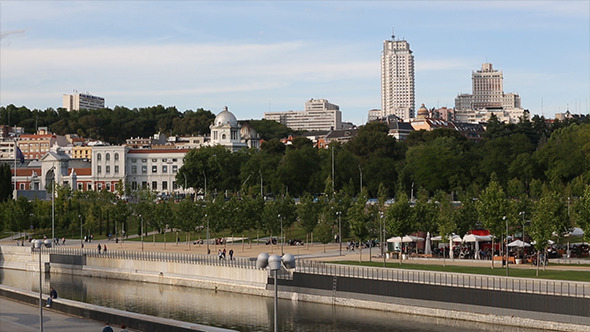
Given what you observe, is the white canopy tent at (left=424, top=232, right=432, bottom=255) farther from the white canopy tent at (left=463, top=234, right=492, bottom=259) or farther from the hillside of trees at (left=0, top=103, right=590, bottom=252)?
the white canopy tent at (left=463, top=234, right=492, bottom=259)

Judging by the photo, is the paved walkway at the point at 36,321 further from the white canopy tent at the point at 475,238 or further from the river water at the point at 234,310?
the white canopy tent at the point at 475,238

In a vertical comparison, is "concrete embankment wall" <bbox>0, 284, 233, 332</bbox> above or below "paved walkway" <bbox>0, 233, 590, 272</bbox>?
below

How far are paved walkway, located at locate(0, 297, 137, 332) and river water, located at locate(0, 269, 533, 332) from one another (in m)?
7.24

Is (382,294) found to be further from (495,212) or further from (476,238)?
(476,238)

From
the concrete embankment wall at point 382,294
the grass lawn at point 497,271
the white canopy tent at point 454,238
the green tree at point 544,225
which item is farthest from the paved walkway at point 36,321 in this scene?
the white canopy tent at point 454,238

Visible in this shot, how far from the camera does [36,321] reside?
52562 millimetres

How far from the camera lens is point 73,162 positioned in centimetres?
19775

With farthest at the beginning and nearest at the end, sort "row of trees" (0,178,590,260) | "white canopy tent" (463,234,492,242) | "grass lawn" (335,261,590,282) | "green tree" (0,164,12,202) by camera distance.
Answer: "green tree" (0,164,12,202) < "white canopy tent" (463,234,492,242) < "row of trees" (0,178,590,260) < "grass lawn" (335,261,590,282)

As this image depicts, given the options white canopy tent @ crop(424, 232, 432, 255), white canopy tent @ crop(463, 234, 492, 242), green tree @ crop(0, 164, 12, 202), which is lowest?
white canopy tent @ crop(424, 232, 432, 255)

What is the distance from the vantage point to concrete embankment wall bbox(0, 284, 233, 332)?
45.5 metres

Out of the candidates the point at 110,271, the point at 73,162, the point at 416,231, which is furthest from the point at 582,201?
the point at 73,162

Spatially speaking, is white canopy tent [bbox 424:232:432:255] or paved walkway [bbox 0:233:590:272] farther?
white canopy tent [bbox 424:232:432:255]

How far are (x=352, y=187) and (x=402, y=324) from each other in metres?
76.4

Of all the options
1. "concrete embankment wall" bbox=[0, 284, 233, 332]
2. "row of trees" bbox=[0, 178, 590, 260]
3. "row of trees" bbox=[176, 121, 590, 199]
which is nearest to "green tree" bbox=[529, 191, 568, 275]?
"row of trees" bbox=[0, 178, 590, 260]
